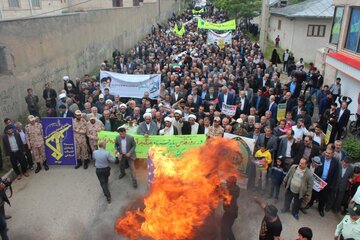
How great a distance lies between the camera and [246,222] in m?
7.24

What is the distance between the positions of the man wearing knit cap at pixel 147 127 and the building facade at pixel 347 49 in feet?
26.4

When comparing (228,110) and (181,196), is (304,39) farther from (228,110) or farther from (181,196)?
(181,196)

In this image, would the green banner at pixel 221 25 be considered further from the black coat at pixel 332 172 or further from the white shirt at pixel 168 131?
the black coat at pixel 332 172

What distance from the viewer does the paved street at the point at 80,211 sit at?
7004 mm

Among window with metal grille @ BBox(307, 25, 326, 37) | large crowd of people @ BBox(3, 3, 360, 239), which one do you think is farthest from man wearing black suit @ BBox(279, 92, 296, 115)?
window with metal grille @ BBox(307, 25, 326, 37)

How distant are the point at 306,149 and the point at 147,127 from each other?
13.9 ft

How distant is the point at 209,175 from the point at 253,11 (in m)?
33.0

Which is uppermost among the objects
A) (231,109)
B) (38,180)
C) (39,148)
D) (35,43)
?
(35,43)

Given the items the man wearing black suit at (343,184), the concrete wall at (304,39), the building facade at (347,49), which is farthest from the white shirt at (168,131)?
the concrete wall at (304,39)

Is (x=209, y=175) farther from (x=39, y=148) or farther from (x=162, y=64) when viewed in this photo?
(x=162, y=64)

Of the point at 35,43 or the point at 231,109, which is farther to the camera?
the point at 35,43

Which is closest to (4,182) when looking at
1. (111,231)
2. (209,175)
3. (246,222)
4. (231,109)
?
(111,231)

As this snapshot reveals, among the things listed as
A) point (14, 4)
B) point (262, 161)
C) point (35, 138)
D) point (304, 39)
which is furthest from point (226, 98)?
point (304, 39)

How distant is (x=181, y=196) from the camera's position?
6.51 meters
